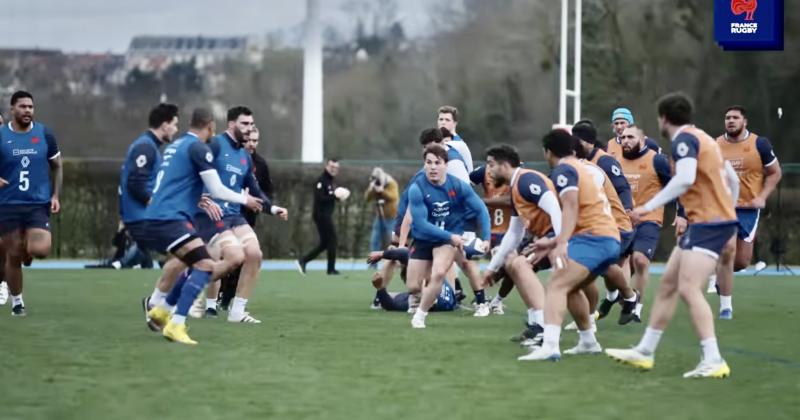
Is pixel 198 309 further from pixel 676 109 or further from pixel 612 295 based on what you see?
pixel 676 109

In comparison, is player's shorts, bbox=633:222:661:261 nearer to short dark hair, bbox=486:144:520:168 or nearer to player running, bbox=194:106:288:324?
player running, bbox=194:106:288:324

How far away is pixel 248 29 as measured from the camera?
4000 centimetres

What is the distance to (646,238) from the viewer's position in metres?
15.4

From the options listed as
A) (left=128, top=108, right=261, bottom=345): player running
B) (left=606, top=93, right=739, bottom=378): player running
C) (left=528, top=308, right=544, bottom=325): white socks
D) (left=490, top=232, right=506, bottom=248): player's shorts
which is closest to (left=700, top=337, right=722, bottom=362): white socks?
(left=606, top=93, right=739, bottom=378): player running

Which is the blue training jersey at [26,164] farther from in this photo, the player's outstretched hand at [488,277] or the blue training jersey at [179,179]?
the player's outstretched hand at [488,277]

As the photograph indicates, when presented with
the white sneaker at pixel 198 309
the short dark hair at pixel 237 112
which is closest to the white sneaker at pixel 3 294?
the white sneaker at pixel 198 309

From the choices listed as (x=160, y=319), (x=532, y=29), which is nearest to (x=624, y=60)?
(x=532, y=29)

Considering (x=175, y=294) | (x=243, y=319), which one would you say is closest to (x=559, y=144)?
(x=175, y=294)

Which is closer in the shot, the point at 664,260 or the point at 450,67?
the point at 664,260

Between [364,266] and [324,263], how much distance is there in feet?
6.09

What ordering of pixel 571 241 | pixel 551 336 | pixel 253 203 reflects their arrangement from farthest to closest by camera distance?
pixel 253 203 < pixel 571 241 < pixel 551 336

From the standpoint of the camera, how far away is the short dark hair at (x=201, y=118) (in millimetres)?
12711

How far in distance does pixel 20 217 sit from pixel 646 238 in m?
6.34

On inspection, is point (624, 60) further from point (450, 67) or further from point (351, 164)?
point (351, 164)
